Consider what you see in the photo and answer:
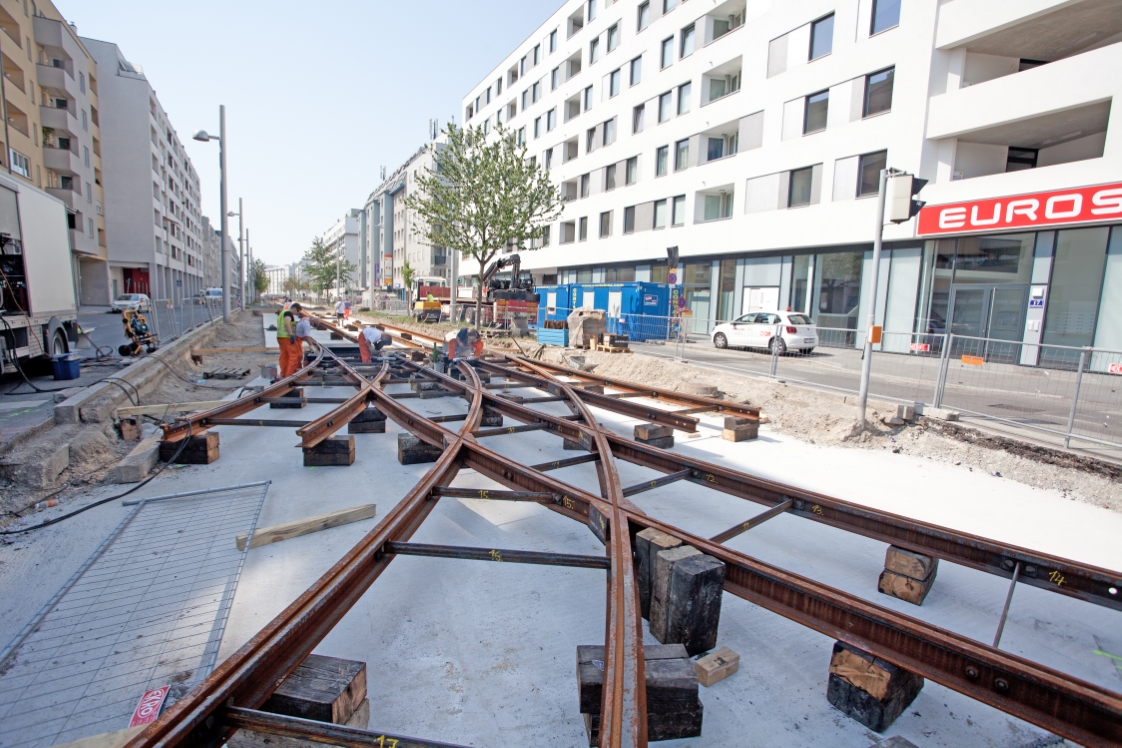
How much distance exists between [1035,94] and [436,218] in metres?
19.9

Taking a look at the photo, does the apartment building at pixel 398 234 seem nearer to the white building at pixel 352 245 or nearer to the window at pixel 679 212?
the white building at pixel 352 245

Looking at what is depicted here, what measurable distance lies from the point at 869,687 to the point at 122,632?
Result: 3986 millimetres

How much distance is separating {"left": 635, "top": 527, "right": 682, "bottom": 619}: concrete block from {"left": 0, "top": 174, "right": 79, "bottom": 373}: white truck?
11.1m

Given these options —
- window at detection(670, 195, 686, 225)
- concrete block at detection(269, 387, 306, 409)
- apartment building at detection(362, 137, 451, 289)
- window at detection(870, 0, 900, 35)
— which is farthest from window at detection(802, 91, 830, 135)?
apartment building at detection(362, 137, 451, 289)

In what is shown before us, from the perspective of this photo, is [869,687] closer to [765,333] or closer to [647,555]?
[647,555]

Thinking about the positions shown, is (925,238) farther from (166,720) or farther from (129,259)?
(129,259)

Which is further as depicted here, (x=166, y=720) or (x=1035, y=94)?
(x=1035, y=94)

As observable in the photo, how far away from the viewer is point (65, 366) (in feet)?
33.5

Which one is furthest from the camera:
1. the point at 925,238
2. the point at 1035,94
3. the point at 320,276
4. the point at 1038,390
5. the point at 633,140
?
the point at 320,276

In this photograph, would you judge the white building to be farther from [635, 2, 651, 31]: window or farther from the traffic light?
the traffic light

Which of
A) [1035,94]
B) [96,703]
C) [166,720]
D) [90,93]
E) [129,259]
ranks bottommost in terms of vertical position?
[96,703]

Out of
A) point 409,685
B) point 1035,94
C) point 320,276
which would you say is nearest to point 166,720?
point 409,685

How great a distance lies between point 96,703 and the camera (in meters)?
2.70

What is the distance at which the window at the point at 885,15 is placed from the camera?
18.8 meters
